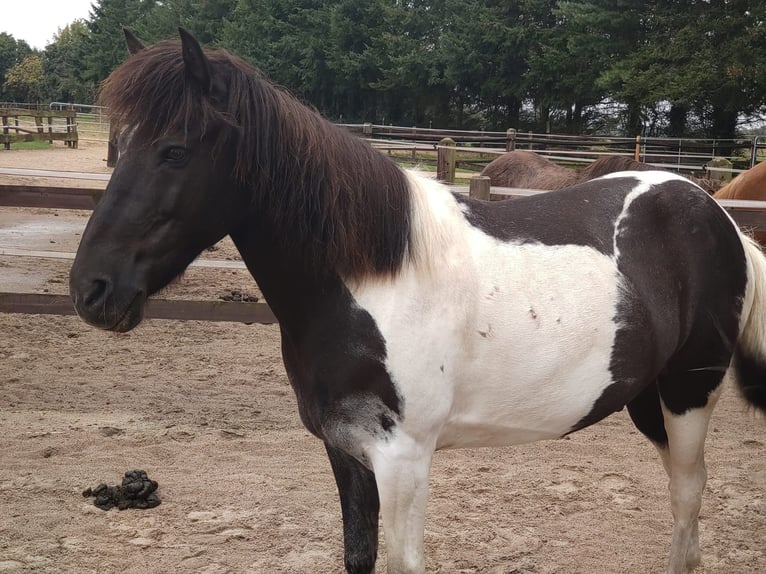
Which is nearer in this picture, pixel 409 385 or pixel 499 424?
pixel 409 385

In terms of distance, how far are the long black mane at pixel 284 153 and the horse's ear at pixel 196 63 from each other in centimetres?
2

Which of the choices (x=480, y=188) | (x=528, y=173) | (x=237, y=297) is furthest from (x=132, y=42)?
(x=528, y=173)

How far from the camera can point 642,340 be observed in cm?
221

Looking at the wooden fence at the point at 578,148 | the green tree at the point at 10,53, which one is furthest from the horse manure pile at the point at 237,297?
the green tree at the point at 10,53

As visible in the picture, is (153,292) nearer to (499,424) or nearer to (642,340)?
(499,424)

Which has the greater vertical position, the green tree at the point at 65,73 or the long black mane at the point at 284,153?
the green tree at the point at 65,73

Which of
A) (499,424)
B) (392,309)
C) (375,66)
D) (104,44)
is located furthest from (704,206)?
(104,44)

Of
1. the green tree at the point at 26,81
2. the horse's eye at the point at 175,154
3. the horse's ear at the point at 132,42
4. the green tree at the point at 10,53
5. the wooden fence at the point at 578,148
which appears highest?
the green tree at the point at 10,53

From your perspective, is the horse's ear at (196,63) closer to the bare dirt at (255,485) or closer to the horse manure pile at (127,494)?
the bare dirt at (255,485)

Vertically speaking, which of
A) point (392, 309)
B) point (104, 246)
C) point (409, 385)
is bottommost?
point (409, 385)

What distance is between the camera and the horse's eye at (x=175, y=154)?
170 centimetres

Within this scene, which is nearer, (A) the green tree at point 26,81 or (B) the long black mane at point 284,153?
(B) the long black mane at point 284,153

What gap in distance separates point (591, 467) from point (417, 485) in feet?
6.83

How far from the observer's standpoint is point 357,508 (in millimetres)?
2230
